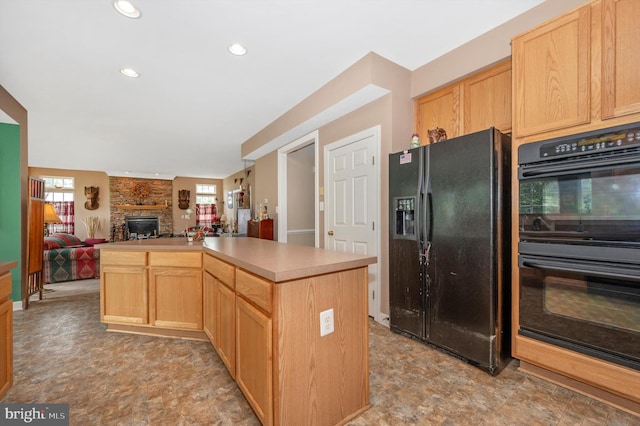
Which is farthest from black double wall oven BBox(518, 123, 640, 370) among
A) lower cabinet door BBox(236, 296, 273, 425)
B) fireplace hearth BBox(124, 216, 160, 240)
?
fireplace hearth BBox(124, 216, 160, 240)

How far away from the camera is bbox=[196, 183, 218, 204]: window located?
10719 millimetres

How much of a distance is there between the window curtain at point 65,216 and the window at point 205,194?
3673 millimetres

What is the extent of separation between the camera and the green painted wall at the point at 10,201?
11.3 feet

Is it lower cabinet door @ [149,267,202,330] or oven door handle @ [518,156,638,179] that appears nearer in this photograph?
oven door handle @ [518,156,638,179]

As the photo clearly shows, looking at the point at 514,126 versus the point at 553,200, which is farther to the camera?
the point at 514,126

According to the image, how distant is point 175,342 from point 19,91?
3478 millimetres

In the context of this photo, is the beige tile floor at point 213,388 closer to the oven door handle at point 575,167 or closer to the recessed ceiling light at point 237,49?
the oven door handle at point 575,167

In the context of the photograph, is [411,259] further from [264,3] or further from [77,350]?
[77,350]

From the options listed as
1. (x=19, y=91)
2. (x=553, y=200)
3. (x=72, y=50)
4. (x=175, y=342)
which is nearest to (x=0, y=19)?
(x=72, y=50)

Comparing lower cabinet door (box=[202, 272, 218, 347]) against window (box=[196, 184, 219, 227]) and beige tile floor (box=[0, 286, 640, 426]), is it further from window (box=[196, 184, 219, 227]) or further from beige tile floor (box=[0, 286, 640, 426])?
window (box=[196, 184, 219, 227])

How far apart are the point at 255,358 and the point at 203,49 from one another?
8.52 feet

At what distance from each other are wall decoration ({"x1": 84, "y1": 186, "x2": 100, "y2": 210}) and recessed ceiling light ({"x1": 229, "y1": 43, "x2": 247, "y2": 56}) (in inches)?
354

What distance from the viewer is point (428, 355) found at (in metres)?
2.22

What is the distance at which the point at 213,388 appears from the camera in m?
1.81
